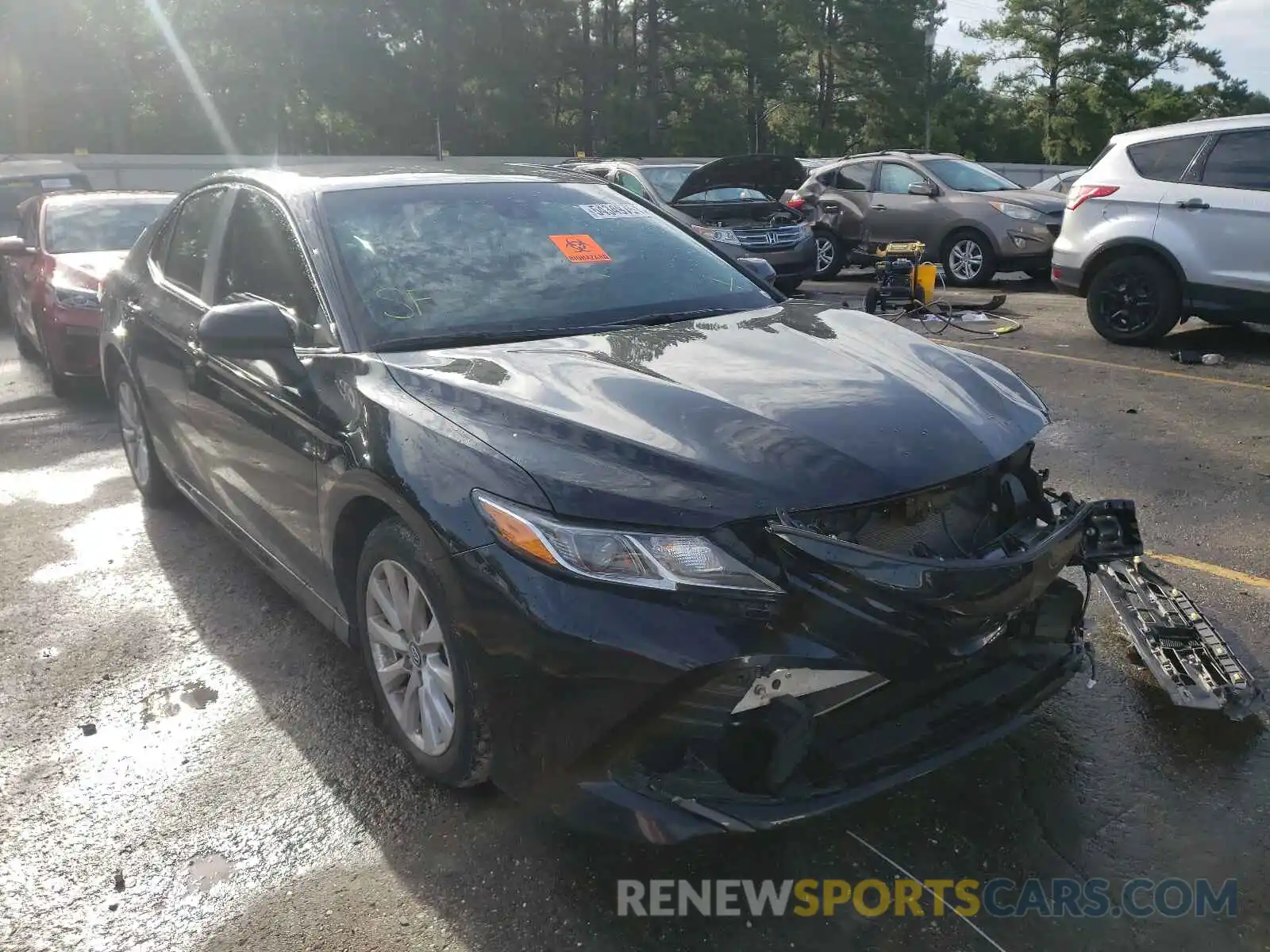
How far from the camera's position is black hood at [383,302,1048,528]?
2416 mm

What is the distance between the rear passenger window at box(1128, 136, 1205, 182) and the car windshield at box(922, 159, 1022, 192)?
14.5 feet

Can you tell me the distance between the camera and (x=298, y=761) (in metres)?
3.23

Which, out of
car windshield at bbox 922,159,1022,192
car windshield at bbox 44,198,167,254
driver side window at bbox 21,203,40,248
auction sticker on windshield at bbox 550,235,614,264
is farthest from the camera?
car windshield at bbox 922,159,1022,192

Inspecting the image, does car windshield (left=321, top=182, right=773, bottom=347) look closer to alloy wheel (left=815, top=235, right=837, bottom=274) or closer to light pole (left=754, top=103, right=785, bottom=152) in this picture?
alloy wheel (left=815, top=235, right=837, bottom=274)

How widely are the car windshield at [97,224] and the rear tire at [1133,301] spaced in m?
8.08

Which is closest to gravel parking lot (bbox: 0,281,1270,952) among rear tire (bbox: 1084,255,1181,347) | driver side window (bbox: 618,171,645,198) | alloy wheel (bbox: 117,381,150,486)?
alloy wheel (bbox: 117,381,150,486)

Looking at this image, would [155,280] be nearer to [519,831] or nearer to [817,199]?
[519,831]

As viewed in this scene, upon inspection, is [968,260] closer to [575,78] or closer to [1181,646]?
[1181,646]

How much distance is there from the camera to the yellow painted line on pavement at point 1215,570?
413 centimetres

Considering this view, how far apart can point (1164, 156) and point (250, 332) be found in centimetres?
791

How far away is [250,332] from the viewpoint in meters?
3.19

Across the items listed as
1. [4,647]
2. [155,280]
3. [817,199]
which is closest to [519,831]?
[4,647]

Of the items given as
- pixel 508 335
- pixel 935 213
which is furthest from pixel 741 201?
pixel 508 335

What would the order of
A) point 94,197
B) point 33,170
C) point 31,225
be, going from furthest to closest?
point 33,170, point 94,197, point 31,225
